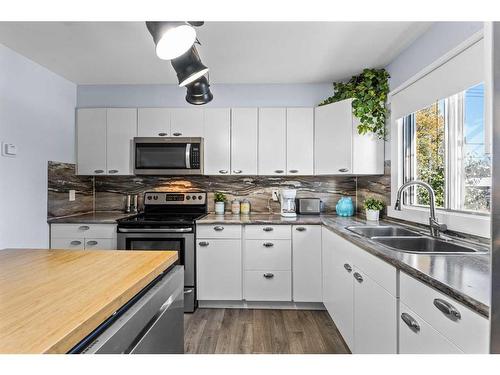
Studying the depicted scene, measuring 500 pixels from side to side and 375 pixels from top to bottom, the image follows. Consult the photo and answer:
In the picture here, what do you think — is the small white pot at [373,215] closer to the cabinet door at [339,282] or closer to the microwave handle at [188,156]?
the cabinet door at [339,282]

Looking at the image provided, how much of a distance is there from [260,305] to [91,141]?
2518 mm

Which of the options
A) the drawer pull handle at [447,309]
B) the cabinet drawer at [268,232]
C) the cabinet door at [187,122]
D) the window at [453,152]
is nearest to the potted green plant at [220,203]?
the cabinet drawer at [268,232]

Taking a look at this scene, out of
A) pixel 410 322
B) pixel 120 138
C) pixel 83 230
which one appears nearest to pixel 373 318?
pixel 410 322

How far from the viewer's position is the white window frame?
1556 mm

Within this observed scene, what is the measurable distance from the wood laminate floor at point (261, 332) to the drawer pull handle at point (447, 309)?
4.30 ft

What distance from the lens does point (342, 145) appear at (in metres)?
2.87

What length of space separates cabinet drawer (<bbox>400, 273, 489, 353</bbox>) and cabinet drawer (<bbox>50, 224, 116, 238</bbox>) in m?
2.52

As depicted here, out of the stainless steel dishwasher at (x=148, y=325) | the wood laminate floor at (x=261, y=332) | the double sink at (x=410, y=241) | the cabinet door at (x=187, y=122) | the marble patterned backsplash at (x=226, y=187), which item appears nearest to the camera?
the stainless steel dishwasher at (x=148, y=325)

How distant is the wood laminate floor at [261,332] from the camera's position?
2.12 meters

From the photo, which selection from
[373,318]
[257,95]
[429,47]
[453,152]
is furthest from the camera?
[257,95]

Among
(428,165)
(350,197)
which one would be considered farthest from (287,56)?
(350,197)

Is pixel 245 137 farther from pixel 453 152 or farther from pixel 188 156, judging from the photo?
pixel 453 152
